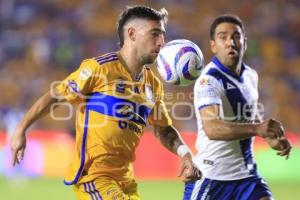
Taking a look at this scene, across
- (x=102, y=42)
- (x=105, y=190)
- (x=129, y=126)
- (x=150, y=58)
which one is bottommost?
(x=105, y=190)

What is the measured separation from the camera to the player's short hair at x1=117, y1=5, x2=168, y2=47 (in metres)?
5.48

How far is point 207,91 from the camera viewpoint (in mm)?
5570

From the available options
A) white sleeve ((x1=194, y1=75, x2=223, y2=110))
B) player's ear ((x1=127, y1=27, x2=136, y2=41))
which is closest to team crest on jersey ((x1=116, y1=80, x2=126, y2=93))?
player's ear ((x1=127, y1=27, x2=136, y2=41))

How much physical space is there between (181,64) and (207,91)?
0.54m

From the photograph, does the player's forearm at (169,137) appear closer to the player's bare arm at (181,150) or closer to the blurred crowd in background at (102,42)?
the player's bare arm at (181,150)

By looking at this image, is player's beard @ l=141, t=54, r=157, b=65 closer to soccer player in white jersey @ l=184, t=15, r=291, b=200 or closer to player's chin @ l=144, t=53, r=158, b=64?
player's chin @ l=144, t=53, r=158, b=64

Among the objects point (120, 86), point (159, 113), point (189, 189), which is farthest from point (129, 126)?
point (189, 189)

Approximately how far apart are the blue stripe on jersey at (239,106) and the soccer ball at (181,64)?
0.92ft

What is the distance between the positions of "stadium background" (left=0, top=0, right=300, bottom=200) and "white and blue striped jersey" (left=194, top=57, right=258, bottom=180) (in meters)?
6.56

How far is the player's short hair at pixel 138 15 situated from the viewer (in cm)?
548

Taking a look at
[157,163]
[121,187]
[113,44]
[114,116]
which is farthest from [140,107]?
[113,44]

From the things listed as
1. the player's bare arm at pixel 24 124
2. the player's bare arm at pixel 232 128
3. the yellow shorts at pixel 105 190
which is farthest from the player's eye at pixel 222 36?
the player's bare arm at pixel 24 124

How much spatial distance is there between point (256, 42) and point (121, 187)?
13139mm

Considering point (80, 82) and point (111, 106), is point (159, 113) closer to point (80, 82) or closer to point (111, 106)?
point (111, 106)
